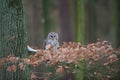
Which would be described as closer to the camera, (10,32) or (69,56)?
(69,56)

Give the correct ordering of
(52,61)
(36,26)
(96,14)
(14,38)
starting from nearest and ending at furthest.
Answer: (52,61)
(14,38)
(96,14)
(36,26)

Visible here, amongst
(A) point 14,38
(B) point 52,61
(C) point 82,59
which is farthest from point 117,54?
(A) point 14,38

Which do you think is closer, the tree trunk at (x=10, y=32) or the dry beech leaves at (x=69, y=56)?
the dry beech leaves at (x=69, y=56)

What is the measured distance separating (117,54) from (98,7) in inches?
674

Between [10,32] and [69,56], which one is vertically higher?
[10,32]

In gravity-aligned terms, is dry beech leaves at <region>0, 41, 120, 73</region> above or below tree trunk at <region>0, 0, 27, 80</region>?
below

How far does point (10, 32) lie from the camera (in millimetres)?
10727

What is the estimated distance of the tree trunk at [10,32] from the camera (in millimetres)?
10711

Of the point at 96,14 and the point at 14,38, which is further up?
the point at 96,14

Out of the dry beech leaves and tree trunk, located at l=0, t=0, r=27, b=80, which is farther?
tree trunk, located at l=0, t=0, r=27, b=80

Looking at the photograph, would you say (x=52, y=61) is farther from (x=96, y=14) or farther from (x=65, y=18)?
(x=65, y=18)

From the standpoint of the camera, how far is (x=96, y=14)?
26.3 metres

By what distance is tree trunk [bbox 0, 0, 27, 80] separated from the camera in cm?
1071

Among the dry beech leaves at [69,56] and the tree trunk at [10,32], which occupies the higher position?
the tree trunk at [10,32]
